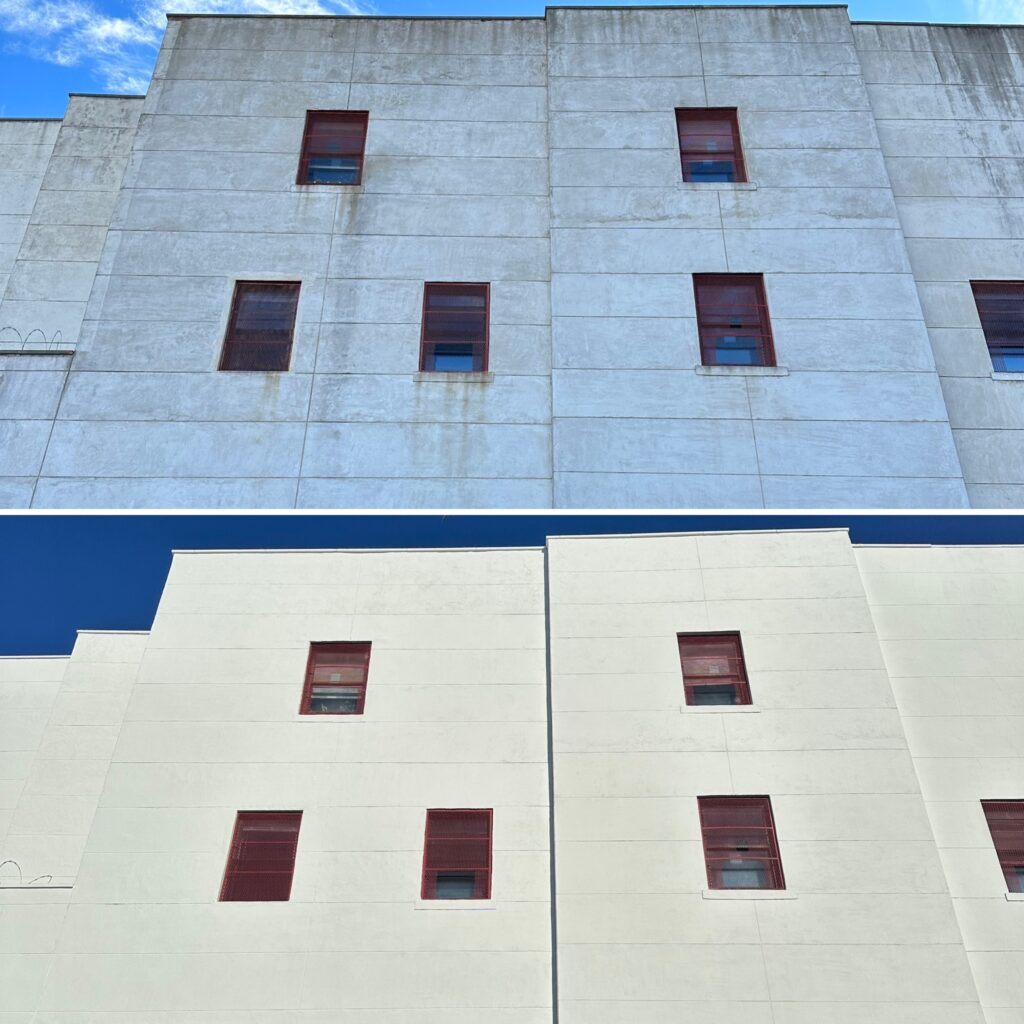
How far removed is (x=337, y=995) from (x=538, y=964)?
2.77m

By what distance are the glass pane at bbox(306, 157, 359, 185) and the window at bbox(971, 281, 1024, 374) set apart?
1235cm

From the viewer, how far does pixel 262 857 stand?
1487cm

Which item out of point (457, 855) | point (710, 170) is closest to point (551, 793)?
point (457, 855)

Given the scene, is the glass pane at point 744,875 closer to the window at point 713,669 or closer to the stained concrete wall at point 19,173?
the window at point 713,669

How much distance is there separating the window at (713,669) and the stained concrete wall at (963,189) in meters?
4.92

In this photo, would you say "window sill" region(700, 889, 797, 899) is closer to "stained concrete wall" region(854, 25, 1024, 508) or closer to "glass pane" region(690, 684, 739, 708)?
"glass pane" region(690, 684, 739, 708)

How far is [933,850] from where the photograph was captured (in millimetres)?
14016

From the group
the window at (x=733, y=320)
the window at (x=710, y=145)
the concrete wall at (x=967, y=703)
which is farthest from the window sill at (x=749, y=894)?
the window at (x=710, y=145)

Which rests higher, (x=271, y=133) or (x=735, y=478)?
(x=271, y=133)

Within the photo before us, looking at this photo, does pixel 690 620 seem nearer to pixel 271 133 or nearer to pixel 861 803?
pixel 861 803

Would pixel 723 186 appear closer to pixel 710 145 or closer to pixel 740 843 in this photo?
pixel 710 145

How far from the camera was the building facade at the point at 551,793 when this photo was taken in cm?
1337

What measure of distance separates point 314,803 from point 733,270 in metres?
11.9

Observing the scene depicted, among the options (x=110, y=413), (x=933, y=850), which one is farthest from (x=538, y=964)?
(x=110, y=413)
